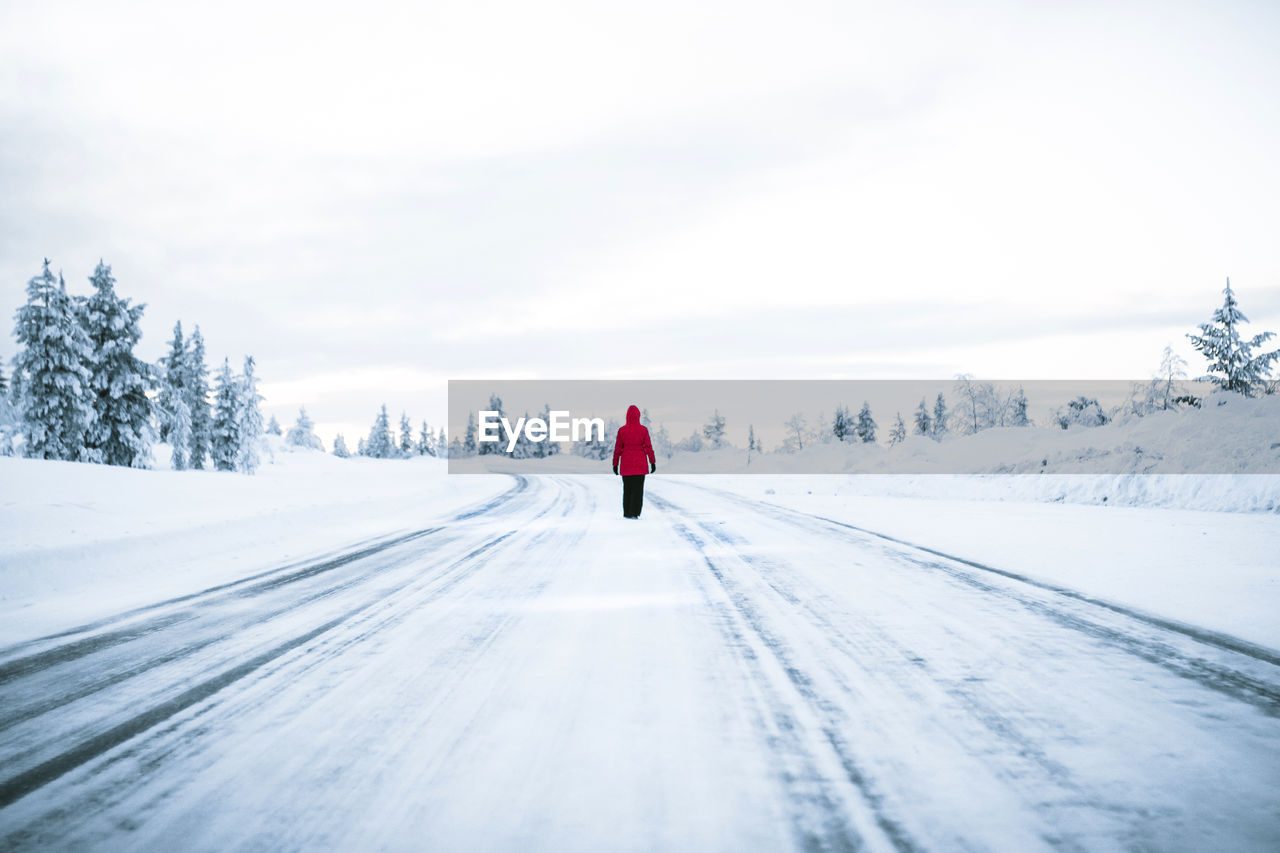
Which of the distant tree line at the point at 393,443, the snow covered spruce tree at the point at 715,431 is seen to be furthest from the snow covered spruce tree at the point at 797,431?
the distant tree line at the point at 393,443

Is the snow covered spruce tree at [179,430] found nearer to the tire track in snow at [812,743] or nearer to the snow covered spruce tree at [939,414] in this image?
the tire track in snow at [812,743]

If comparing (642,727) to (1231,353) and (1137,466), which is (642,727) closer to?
(1137,466)

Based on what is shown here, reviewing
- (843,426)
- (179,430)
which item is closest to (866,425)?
(843,426)

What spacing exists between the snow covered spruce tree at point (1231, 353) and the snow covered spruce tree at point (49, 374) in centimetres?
6719

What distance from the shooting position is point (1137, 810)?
2.26 meters

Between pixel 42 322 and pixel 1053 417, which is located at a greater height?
pixel 42 322

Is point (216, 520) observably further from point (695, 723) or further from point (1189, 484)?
point (1189, 484)

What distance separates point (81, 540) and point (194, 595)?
3.45 m

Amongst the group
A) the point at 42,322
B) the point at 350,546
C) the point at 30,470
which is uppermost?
the point at 42,322

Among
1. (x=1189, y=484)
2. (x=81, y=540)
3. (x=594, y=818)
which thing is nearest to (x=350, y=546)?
(x=81, y=540)

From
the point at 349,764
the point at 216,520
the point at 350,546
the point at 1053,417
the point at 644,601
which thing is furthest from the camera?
the point at 1053,417

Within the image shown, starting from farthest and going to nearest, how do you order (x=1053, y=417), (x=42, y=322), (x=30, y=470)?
1. (x=1053, y=417)
2. (x=42, y=322)
3. (x=30, y=470)

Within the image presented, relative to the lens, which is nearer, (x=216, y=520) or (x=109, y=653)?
(x=109, y=653)

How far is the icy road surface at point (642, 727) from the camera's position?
220cm
